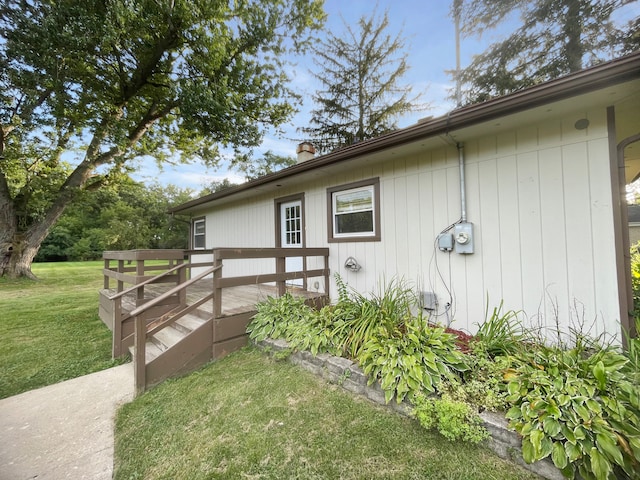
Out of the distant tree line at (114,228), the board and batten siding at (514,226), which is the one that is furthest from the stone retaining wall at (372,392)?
the distant tree line at (114,228)

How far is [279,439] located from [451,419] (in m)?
1.25

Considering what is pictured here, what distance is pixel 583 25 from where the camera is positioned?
304 inches

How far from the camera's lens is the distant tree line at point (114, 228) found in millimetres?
24219

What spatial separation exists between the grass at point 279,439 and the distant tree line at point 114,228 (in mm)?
23864

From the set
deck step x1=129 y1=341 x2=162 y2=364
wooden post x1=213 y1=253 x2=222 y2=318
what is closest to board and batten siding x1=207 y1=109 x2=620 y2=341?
wooden post x1=213 y1=253 x2=222 y2=318

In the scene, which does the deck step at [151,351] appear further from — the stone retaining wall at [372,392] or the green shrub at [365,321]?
the green shrub at [365,321]

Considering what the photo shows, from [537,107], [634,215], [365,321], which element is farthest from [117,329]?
[634,215]

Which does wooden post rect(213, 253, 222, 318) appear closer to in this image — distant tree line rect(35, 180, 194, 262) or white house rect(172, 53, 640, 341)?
white house rect(172, 53, 640, 341)

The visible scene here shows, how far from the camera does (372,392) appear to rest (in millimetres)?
2307

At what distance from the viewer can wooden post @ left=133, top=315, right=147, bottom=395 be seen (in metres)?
2.65

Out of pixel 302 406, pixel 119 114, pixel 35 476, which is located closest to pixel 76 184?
pixel 119 114

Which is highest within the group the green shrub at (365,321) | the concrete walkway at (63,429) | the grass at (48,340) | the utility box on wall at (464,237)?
the utility box on wall at (464,237)

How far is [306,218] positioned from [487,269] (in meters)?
3.37

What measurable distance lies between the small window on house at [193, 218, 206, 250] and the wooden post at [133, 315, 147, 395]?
22.7 ft
